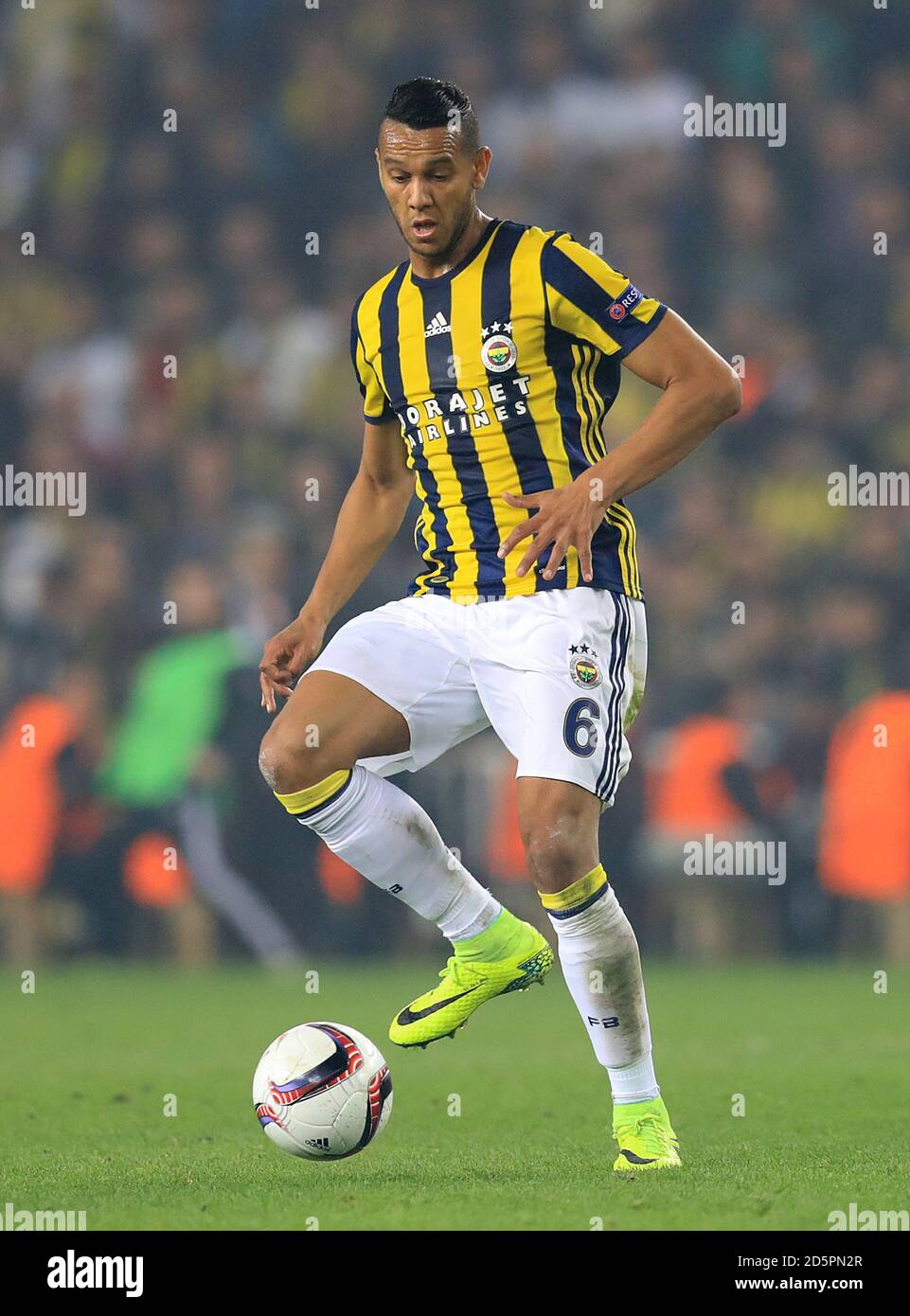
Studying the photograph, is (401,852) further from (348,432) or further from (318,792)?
(348,432)

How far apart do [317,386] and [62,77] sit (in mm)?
3289

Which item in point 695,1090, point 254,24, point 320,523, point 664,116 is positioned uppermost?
point 254,24

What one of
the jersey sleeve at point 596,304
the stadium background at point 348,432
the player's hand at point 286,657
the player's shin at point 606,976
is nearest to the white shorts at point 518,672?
the player's hand at point 286,657

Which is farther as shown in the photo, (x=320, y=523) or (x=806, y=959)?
(x=320, y=523)

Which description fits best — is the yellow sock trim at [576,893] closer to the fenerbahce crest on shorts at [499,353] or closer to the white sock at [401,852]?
the white sock at [401,852]

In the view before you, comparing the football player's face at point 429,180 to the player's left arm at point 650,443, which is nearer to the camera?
the player's left arm at point 650,443

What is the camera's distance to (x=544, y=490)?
4484mm

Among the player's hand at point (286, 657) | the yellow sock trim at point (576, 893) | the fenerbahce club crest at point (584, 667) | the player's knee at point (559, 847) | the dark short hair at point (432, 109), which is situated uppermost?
the dark short hair at point (432, 109)

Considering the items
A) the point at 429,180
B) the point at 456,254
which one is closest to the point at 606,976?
the point at 456,254

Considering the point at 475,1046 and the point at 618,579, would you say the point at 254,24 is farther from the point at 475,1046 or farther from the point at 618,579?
the point at 618,579

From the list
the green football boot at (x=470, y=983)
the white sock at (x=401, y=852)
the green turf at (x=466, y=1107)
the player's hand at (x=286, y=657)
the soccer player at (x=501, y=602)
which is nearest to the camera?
the green turf at (x=466, y=1107)

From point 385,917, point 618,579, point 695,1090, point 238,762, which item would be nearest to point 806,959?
point 385,917

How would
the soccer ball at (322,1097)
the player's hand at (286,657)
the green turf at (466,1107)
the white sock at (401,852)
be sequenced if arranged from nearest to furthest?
the green turf at (466,1107)
the soccer ball at (322,1097)
the white sock at (401,852)
the player's hand at (286,657)

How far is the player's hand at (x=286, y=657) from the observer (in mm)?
4730
